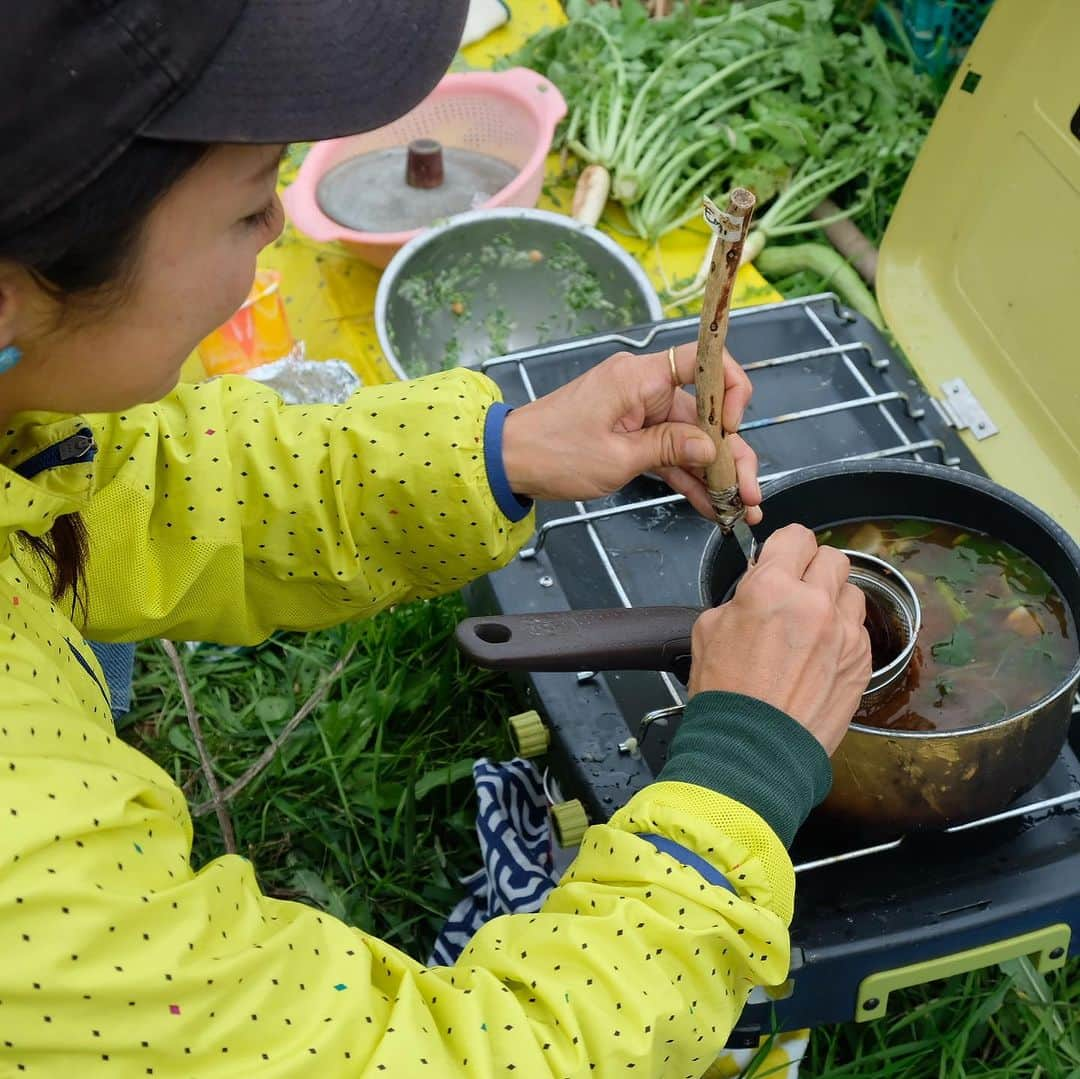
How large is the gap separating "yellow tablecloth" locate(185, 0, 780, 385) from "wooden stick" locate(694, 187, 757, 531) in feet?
4.16

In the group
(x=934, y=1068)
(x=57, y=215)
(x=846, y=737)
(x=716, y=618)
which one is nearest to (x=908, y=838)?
(x=846, y=737)

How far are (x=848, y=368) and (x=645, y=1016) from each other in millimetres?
1146

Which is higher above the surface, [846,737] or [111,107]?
[111,107]

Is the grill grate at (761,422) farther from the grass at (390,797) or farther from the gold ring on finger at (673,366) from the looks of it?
the grass at (390,797)

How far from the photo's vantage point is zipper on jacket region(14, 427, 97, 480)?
41.5 inches

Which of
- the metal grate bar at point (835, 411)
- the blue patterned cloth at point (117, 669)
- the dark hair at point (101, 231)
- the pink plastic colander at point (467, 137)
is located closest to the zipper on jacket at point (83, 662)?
the blue patterned cloth at point (117, 669)

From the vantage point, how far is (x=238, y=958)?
907mm

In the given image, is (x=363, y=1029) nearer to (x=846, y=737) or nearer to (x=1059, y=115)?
(x=846, y=737)

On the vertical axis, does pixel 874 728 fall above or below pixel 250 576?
above

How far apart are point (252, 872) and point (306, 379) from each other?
4.48ft

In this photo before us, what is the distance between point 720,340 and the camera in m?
1.08

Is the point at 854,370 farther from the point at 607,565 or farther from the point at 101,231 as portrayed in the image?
the point at 101,231

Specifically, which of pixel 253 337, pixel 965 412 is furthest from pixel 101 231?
pixel 253 337

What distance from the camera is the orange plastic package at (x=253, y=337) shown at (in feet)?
7.48
